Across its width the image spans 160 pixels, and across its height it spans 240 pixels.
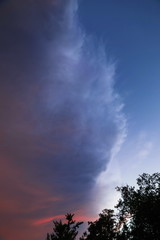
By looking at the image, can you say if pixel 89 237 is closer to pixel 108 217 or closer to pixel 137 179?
pixel 108 217

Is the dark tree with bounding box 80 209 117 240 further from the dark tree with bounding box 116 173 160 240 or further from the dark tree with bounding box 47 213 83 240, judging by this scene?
the dark tree with bounding box 47 213 83 240

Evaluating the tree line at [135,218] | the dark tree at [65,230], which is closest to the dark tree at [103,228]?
the tree line at [135,218]

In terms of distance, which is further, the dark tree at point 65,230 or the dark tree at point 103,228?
the dark tree at point 103,228

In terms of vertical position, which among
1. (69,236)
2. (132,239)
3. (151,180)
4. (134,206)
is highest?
(151,180)

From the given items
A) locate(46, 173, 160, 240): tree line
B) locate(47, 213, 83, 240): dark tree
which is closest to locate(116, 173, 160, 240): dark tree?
locate(46, 173, 160, 240): tree line

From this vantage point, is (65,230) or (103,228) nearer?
(65,230)

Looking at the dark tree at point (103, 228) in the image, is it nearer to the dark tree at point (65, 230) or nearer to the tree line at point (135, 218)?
A: the tree line at point (135, 218)

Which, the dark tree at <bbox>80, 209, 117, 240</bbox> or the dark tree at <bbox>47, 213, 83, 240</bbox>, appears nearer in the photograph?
the dark tree at <bbox>47, 213, 83, 240</bbox>

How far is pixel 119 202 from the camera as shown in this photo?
32.4 m

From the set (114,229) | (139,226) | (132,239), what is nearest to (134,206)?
(139,226)

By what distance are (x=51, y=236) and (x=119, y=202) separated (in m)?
19.5

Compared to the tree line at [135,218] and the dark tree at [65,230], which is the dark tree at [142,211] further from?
the dark tree at [65,230]

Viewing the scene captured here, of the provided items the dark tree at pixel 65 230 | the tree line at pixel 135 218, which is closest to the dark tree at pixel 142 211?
the tree line at pixel 135 218

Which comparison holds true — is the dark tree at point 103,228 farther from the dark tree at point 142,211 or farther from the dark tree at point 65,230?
the dark tree at point 65,230
